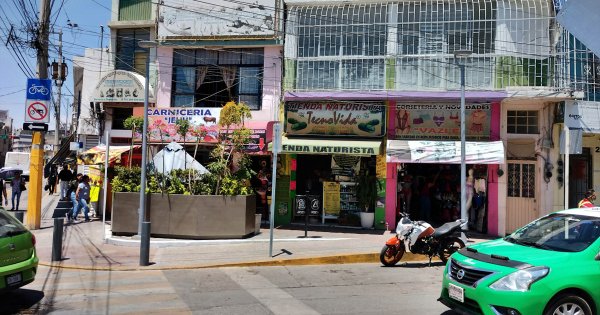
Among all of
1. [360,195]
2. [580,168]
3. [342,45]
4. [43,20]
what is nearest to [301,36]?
[342,45]

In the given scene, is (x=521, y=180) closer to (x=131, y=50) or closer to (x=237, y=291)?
(x=237, y=291)

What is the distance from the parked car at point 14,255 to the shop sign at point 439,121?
11536mm

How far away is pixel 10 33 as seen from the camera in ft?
49.7

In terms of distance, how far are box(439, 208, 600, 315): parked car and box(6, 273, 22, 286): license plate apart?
6136 mm

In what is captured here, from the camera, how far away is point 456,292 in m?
5.88

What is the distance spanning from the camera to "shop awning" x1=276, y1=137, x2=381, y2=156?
49.5ft

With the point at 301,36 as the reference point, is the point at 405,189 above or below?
below

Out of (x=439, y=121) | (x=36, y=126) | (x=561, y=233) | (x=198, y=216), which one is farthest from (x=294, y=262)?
(x=36, y=126)

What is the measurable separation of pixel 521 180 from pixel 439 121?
3.35 metres

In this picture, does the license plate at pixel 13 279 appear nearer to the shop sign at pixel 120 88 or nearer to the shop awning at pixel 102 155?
the shop awning at pixel 102 155

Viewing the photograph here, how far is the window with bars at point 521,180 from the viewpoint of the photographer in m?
15.5

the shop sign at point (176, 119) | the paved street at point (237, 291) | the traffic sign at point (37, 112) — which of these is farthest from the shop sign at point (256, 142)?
the paved street at point (237, 291)

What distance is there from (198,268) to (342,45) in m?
9.58

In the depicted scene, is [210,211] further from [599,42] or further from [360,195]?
[599,42]
